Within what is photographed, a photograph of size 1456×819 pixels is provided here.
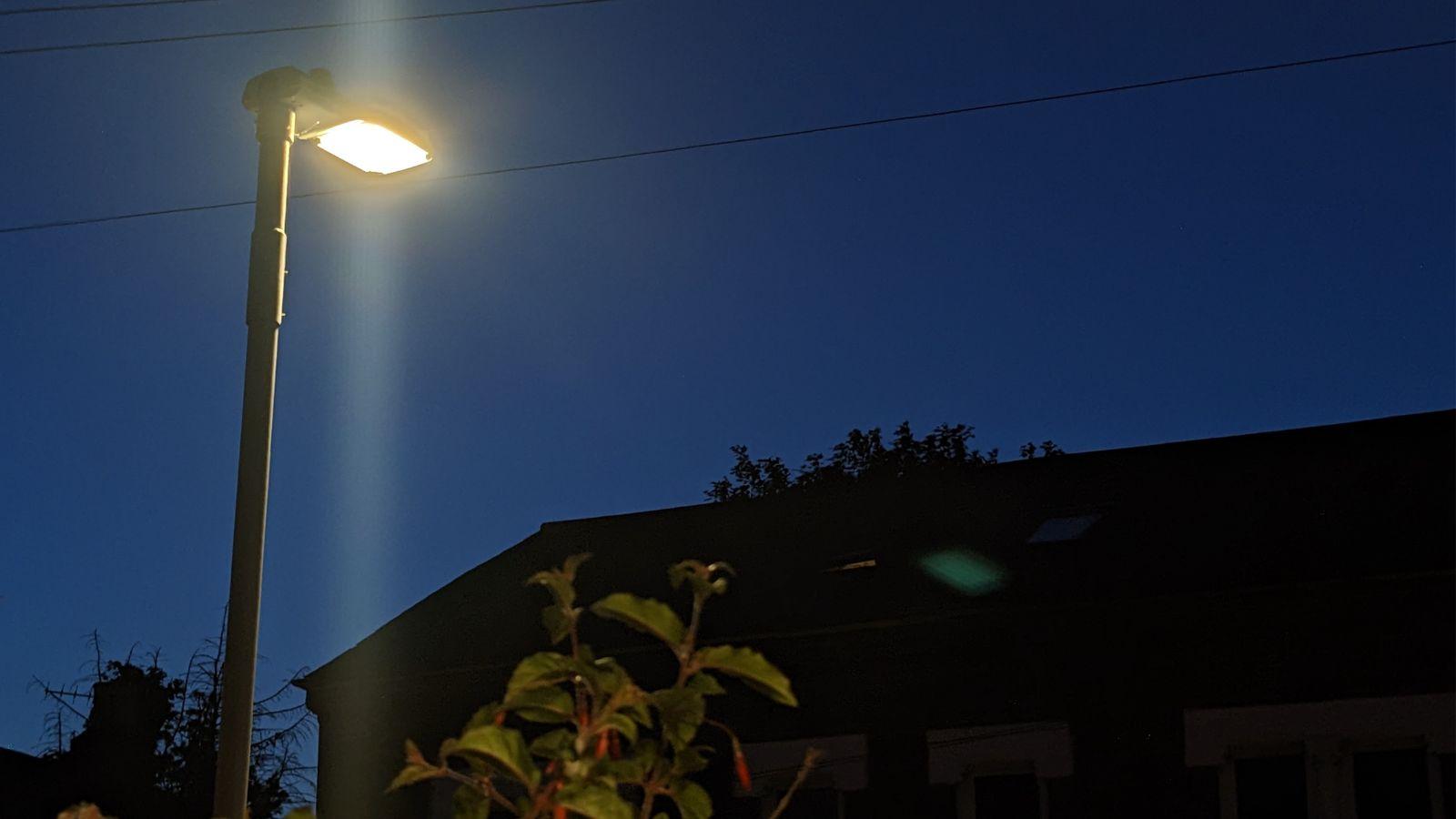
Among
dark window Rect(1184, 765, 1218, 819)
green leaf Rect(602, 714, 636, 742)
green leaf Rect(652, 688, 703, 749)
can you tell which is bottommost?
green leaf Rect(602, 714, 636, 742)

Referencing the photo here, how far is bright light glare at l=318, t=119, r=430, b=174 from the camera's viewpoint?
814cm

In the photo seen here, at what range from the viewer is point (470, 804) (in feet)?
9.11

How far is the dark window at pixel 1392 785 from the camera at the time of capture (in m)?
16.1

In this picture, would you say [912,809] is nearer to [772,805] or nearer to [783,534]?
[772,805]

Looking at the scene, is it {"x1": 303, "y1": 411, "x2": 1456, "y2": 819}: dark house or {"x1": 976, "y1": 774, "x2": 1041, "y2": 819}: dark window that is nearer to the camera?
{"x1": 303, "y1": 411, "x2": 1456, "y2": 819}: dark house

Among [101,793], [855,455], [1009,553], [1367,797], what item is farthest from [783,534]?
[855,455]

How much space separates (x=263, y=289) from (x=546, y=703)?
5.53 m

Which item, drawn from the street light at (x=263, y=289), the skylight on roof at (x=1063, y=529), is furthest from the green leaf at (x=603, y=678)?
the skylight on roof at (x=1063, y=529)

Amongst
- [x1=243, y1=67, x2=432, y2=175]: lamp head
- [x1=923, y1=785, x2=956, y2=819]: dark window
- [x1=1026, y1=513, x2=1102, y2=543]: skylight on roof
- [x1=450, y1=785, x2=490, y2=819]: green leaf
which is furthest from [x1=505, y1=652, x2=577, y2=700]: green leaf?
[x1=1026, y1=513, x2=1102, y2=543]: skylight on roof

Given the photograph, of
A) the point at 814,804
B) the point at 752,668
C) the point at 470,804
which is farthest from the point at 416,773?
Answer: the point at 814,804

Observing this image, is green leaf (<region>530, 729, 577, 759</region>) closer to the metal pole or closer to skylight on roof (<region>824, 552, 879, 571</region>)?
the metal pole

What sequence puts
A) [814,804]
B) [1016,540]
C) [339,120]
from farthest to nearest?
1. [1016,540]
2. [814,804]
3. [339,120]

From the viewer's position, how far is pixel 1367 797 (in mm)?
16219

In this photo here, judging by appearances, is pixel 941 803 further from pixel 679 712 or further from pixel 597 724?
pixel 597 724
